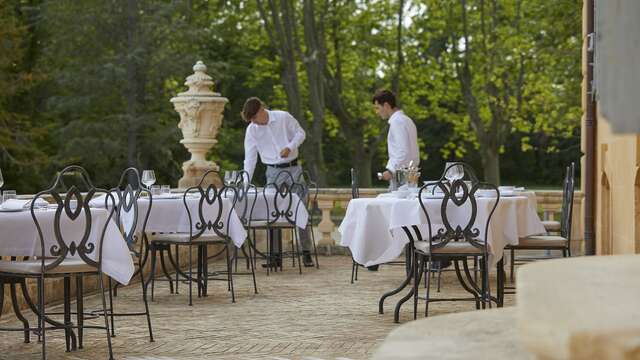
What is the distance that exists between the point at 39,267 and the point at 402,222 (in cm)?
287

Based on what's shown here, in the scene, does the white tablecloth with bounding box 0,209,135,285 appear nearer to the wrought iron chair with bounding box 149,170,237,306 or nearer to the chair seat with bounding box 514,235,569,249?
the wrought iron chair with bounding box 149,170,237,306

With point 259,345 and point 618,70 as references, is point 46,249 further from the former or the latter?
point 618,70

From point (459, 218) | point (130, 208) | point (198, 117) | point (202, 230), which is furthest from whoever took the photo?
point (198, 117)

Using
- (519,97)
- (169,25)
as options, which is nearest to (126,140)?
(169,25)

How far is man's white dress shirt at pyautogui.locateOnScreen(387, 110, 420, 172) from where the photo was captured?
33.2 feet

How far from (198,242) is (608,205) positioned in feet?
14.3

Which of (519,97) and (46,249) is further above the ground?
(519,97)

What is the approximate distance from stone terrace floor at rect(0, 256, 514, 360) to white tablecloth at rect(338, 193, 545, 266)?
50 centimetres

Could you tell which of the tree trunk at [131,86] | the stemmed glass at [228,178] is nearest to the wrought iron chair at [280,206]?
the stemmed glass at [228,178]

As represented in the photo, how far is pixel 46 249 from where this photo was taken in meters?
6.43

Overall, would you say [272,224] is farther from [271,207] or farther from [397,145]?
[397,145]

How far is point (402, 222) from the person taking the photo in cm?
799

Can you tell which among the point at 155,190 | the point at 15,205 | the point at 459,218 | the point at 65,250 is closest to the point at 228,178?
the point at 155,190

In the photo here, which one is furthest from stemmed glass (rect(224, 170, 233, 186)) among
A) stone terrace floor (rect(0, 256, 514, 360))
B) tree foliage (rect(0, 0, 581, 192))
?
tree foliage (rect(0, 0, 581, 192))
